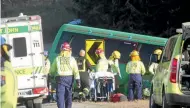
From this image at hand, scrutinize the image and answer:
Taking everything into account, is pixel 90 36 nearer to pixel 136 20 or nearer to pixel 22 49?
pixel 22 49

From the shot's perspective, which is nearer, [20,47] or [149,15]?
[20,47]

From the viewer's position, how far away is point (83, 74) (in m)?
20.5

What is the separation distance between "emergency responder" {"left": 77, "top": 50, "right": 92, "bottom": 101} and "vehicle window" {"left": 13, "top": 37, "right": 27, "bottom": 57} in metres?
4.73

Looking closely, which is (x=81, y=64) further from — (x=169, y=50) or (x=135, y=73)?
(x=169, y=50)

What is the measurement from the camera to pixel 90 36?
21.8 metres

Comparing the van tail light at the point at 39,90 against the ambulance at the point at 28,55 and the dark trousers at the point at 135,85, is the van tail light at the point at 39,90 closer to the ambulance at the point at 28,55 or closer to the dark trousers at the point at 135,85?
the ambulance at the point at 28,55

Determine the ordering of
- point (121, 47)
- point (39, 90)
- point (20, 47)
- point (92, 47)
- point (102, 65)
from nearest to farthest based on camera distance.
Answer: point (39, 90) < point (20, 47) < point (102, 65) < point (92, 47) < point (121, 47)

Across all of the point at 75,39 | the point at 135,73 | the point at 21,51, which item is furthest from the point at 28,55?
the point at 75,39

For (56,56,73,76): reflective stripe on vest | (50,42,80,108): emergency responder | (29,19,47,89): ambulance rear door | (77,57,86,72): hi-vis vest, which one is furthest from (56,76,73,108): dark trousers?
(77,57,86,72): hi-vis vest

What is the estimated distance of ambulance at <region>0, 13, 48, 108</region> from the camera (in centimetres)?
1552

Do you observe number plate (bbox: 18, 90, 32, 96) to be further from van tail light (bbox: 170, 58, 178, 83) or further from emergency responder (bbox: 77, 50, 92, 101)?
van tail light (bbox: 170, 58, 178, 83)

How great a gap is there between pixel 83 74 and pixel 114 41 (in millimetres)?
2125

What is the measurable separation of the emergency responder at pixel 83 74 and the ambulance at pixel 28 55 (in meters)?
4.32

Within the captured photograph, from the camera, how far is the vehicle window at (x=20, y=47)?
1571 centimetres
